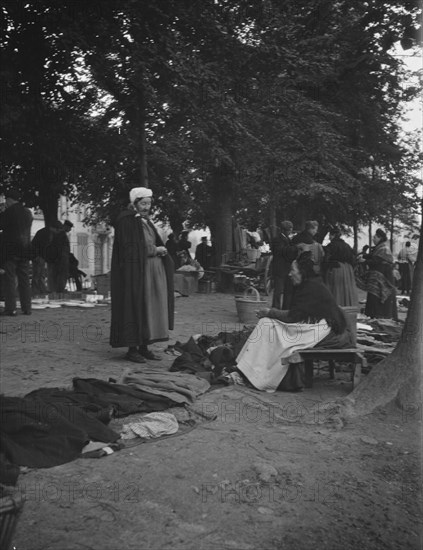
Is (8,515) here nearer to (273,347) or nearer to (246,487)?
(246,487)

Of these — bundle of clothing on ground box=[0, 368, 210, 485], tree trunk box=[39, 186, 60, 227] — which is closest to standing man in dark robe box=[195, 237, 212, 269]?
tree trunk box=[39, 186, 60, 227]

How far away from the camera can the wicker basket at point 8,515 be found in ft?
7.72

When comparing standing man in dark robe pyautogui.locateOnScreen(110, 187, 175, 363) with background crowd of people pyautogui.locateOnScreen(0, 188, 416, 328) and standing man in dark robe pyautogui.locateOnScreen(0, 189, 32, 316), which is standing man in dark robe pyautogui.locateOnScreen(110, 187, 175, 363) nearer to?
background crowd of people pyautogui.locateOnScreen(0, 188, 416, 328)

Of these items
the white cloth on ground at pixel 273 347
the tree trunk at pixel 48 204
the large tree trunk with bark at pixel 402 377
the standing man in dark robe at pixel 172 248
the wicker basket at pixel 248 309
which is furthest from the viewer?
the standing man in dark robe at pixel 172 248

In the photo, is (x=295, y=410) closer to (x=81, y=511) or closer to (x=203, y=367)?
(x=203, y=367)

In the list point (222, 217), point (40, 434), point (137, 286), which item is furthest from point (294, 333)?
point (222, 217)

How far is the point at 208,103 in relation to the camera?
14.1m

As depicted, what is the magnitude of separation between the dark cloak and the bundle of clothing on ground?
1.36 metres

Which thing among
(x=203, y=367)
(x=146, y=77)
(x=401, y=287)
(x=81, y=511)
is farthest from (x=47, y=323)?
(x=401, y=287)

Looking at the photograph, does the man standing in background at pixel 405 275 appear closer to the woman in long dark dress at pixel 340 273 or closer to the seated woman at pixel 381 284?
the seated woman at pixel 381 284

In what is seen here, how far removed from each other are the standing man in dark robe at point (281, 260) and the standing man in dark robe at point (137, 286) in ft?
18.0

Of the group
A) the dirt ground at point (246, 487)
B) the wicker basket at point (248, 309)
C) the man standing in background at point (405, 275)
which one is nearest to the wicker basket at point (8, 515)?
the dirt ground at point (246, 487)

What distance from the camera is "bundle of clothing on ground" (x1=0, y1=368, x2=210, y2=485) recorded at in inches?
170

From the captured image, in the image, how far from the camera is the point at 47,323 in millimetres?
11016
